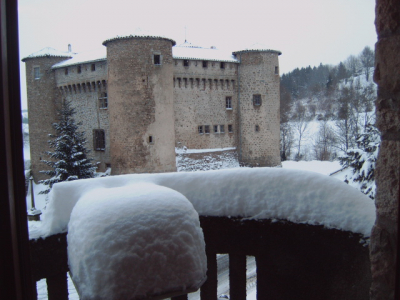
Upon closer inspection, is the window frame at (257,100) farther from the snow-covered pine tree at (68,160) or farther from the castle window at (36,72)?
the castle window at (36,72)

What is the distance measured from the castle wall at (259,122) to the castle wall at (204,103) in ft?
1.73

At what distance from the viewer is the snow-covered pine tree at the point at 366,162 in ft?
21.1

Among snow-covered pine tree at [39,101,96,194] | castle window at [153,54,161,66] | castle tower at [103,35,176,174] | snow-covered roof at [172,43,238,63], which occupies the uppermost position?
snow-covered roof at [172,43,238,63]

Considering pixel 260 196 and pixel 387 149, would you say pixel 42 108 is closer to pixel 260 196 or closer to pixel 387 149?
pixel 260 196

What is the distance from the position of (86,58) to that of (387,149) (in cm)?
1953

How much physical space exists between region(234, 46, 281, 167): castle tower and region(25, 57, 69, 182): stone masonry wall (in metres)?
10.4

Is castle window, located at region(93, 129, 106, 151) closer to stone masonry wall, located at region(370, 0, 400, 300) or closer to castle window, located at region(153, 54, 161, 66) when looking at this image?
castle window, located at region(153, 54, 161, 66)

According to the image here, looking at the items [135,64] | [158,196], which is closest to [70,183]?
[158,196]

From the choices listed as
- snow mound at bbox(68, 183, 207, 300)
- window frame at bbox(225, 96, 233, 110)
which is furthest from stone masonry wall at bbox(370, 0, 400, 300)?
window frame at bbox(225, 96, 233, 110)

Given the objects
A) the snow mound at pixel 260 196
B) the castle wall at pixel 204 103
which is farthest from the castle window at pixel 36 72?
the snow mound at pixel 260 196

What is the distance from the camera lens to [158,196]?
1.21 m

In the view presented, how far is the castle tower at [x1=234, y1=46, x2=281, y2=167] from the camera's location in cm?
1986

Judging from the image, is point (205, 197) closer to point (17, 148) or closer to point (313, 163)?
point (17, 148)

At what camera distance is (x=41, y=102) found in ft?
63.2
